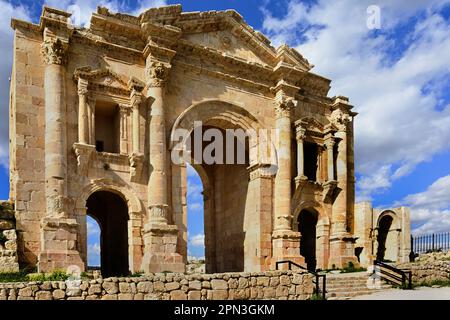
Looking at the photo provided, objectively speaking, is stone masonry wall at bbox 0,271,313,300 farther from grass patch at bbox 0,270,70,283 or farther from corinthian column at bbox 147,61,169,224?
corinthian column at bbox 147,61,169,224

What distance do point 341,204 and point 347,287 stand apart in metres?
6.92

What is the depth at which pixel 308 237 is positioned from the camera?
23922 millimetres

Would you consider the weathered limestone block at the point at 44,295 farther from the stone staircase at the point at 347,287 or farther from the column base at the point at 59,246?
the stone staircase at the point at 347,287

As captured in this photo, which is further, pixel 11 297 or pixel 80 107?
pixel 80 107

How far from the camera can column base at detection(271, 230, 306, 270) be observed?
737 inches

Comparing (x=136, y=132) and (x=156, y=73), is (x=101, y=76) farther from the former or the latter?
(x=136, y=132)

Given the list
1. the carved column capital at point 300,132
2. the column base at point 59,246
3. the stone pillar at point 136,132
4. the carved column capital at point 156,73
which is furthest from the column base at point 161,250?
the carved column capital at point 300,132

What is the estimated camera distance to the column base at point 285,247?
1872 centimetres

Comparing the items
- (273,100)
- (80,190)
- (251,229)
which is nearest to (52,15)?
(80,190)

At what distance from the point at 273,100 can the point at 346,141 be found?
4.32 meters

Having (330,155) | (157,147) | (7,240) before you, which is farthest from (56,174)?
(330,155)

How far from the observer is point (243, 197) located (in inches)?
828

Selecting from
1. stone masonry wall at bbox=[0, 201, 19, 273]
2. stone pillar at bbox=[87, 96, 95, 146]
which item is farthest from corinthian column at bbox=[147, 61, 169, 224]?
stone masonry wall at bbox=[0, 201, 19, 273]
